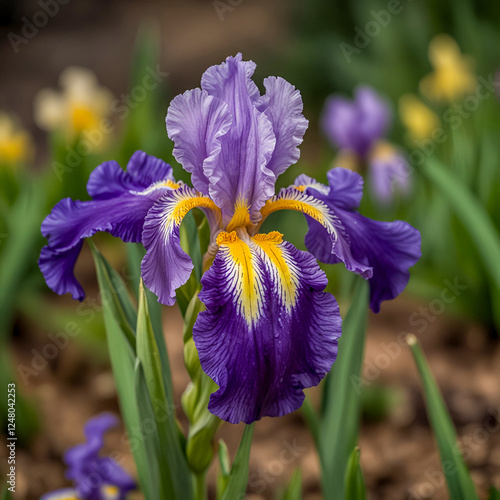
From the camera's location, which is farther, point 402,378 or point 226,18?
point 226,18

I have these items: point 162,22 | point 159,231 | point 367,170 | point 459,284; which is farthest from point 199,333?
point 162,22

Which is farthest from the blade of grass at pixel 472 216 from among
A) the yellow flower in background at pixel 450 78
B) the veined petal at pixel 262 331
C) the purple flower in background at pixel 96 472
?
the yellow flower in background at pixel 450 78

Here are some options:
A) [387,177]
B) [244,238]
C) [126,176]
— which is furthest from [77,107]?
[244,238]

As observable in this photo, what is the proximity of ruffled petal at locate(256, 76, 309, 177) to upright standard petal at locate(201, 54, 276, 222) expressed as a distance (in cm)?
4

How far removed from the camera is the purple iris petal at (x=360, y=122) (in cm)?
317

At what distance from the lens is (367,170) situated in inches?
133

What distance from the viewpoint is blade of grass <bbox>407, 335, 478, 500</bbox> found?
1197 millimetres

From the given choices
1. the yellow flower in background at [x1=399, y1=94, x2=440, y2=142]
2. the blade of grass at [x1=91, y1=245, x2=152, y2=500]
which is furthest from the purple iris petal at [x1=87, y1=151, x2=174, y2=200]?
the yellow flower in background at [x1=399, y1=94, x2=440, y2=142]

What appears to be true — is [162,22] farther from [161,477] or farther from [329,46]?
[161,477]

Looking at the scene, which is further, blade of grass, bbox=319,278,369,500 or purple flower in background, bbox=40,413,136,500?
purple flower in background, bbox=40,413,136,500

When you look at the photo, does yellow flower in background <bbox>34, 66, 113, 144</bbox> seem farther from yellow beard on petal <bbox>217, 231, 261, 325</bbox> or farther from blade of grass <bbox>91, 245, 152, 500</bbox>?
yellow beard on petal <bbox>217, 231, 261, 325</bbox>

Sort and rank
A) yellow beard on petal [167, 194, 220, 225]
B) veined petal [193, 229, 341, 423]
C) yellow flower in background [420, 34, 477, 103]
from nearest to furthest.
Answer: veined petal [193, 229, 341, 423] < yellow beard on petal [167, 194, 220, 225] < yellow flower in background [420, 34, 477, 103]

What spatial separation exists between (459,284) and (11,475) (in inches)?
69.3

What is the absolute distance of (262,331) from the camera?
3.09 ft
